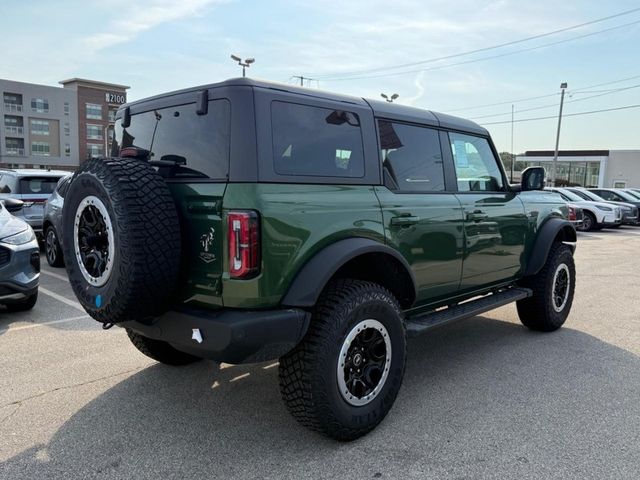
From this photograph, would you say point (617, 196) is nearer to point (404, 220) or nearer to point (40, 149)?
point (404, 220)

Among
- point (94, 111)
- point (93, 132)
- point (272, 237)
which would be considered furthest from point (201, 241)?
point (94, 111)

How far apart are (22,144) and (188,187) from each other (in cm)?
8476

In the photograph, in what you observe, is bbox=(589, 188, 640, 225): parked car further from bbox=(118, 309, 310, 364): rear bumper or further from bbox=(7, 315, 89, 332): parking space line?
bbox=(118, 309, 310, 364): rear bumper

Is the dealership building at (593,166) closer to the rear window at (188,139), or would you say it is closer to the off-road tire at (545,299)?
the off-road tire at (545,299)

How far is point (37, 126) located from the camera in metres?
76.4

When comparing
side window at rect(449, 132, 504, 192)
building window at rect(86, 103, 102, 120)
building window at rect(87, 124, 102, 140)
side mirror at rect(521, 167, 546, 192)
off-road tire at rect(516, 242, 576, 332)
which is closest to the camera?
side window at rect(449, 132, 504, 192)

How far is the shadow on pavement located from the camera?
9.12 feet

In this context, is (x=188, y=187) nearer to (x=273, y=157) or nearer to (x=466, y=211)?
(x=273, y=157)

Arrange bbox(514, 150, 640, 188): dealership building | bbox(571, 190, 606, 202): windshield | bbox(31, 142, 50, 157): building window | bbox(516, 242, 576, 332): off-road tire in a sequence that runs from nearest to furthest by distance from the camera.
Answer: bbox(516, 242, 576, 332): off-road tire < bbox(571, 190, 606, 202): windshield < bbox(514, 150, 640, 188): dealership building < bbox(31, 142, 50, 157): building window

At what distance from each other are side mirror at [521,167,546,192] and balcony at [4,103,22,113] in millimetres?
84311

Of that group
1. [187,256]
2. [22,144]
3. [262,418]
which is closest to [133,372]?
[262,418]

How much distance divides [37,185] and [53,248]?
198cm

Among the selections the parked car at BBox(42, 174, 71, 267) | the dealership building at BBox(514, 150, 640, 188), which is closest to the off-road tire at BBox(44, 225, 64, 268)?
the parked car at BBox(42, 174, 71, 267)

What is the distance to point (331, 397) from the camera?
2887mm
